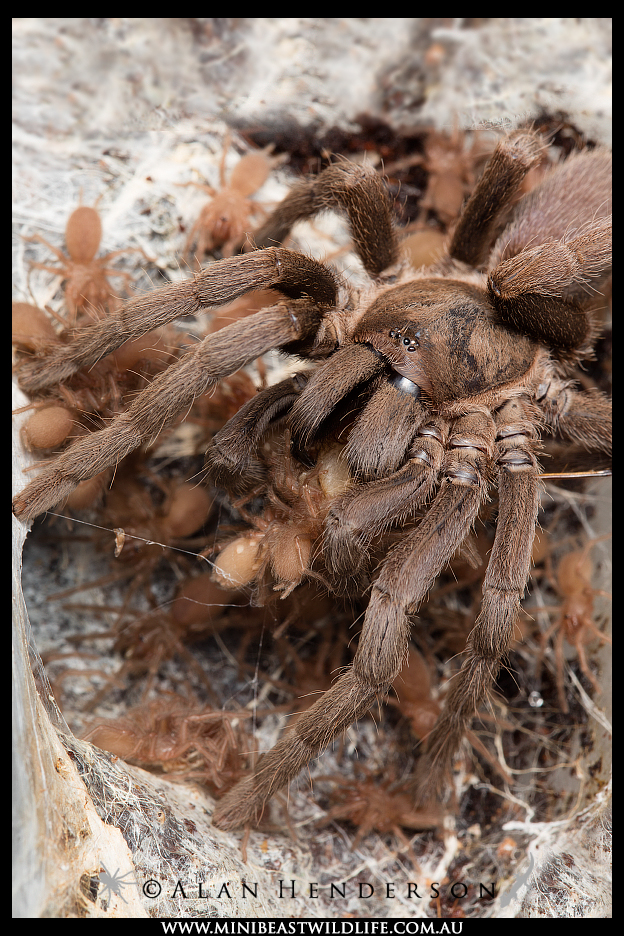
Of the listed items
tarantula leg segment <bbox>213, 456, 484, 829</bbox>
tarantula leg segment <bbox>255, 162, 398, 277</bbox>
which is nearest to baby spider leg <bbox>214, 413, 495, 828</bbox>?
tarantula leg segment <bbox>213, 456, 484, 829</bbox>

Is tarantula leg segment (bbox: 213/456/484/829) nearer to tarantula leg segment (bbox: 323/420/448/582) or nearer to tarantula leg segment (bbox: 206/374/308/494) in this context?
tarantula leg segment (bbox: 323/420/448/582)

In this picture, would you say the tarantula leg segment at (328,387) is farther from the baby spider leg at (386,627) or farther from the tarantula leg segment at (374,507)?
the baby spider leg at (386,627)

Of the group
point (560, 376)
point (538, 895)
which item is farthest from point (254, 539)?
point (538, 895)

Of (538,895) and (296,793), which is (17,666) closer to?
(296,793)

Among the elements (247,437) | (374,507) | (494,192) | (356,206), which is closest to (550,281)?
(494,192)

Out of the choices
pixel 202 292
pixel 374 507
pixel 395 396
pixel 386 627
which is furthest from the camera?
pixel 395 396

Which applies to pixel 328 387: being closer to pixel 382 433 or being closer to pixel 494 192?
pixel 382 433
